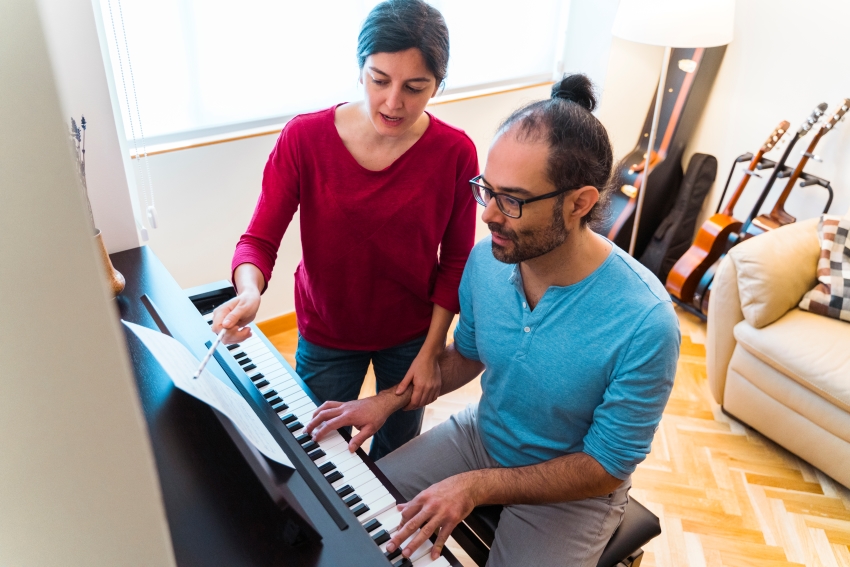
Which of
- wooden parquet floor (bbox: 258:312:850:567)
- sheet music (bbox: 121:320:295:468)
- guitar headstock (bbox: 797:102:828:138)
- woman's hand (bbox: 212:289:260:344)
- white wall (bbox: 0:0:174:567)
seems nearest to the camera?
white wall (bbox: 0:0:174:567)

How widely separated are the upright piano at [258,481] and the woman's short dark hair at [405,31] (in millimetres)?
681

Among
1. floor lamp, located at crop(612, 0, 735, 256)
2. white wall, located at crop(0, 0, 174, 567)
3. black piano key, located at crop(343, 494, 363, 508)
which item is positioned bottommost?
black piano key, located at crop(343, 494, 363, 508)

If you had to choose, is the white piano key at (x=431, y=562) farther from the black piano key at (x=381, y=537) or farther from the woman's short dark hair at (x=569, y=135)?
the woman's short dark hair at (x=569, y=135)

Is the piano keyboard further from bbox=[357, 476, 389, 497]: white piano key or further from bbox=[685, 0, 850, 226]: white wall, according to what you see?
bbox=[685, 0, 850, 226]: white wall

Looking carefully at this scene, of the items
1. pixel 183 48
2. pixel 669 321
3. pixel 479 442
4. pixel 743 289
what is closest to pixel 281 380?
pixel 479 442

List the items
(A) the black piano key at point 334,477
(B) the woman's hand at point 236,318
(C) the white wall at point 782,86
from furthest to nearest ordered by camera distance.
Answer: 1. (C) the white wall at point 782,86
2. (B) the woman's hand at point 236,318
3. (A) the black piano key at point 334,477

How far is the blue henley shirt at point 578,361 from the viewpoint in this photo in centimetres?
118

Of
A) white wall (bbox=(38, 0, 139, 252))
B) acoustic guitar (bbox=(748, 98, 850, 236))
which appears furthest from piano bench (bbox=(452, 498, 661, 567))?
acoustic guitar (bbox=(748, 98, 850, 236))

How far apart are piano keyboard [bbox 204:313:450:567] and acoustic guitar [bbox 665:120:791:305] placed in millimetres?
2360

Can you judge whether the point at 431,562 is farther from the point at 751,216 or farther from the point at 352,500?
the point at 751,216

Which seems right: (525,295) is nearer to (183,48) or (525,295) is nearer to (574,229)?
(574,229)

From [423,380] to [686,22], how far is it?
6.76 feet

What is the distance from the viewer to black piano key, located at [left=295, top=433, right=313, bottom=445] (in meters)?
1.19

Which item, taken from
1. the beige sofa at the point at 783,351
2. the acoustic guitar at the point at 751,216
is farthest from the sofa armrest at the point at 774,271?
the acoustic guitar at the point at 751,216
